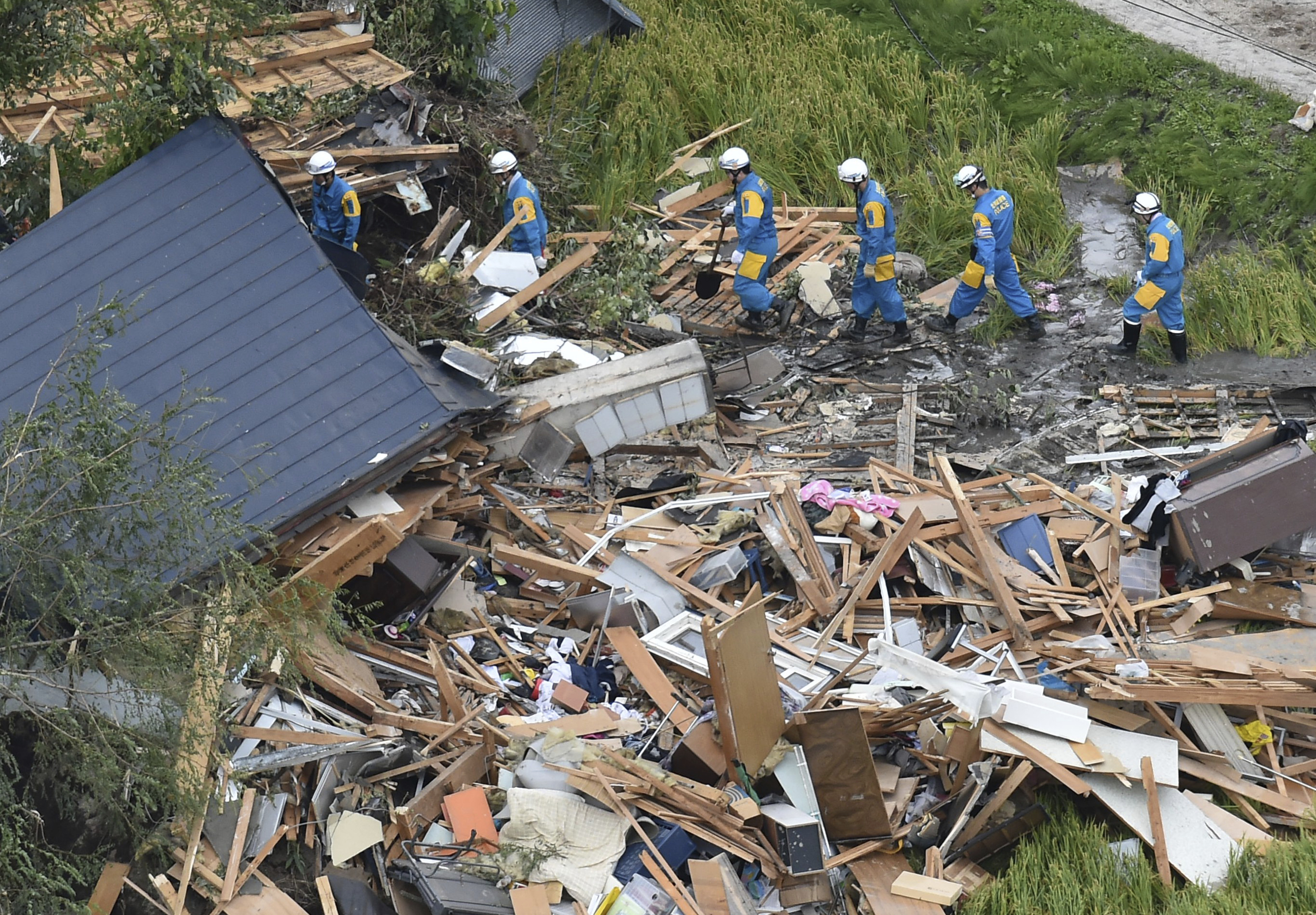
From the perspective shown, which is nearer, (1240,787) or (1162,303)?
(1240,787)

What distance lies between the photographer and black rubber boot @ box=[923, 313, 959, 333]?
39.6ft

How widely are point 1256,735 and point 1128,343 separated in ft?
17.2

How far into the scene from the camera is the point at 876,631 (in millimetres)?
7875

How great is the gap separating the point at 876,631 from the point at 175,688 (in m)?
4.29

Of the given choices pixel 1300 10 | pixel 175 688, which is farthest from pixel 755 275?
pixel 1300 10

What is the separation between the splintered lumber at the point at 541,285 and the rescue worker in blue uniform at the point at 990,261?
3680mm

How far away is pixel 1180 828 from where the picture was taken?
655 cm

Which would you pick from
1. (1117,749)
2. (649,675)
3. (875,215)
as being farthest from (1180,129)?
(649,675)

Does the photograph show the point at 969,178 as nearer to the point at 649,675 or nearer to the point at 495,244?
the point at 495,244

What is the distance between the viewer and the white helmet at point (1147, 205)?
428 inches

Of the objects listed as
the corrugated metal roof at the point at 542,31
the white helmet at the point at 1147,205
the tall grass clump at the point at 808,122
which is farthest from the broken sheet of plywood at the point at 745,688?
the corrugated metal roof at the point at 542,31

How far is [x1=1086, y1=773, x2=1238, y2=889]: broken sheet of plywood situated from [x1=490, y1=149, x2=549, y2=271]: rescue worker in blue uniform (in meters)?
7.25

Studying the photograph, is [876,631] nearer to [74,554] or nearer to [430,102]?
[74,554]

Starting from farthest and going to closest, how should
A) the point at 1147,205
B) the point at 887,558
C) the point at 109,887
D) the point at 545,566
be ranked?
the point at 1147,205, the point at 545,566, the point at 887,558, the point at 109,887
